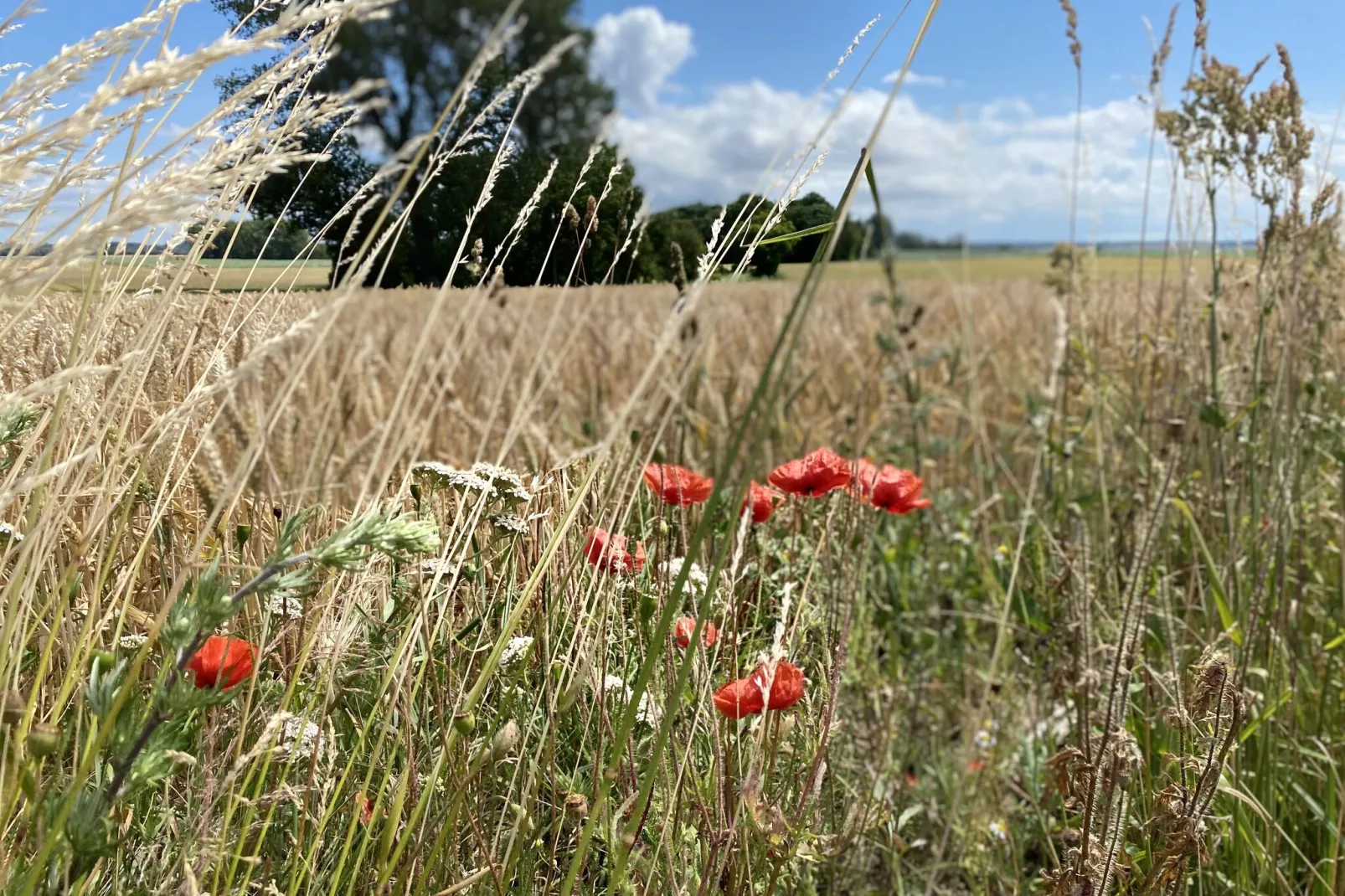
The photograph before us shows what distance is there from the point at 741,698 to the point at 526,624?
0.35m

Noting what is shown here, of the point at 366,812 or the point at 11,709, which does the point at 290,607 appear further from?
the point at 11,709

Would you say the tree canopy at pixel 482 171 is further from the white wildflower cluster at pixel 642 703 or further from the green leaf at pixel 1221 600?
the green leaf at pixel 1221 600

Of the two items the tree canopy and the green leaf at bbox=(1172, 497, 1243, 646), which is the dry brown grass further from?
the green leaf at bbox=(1172, 497, 1243, 646)

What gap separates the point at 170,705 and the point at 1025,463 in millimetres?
3710

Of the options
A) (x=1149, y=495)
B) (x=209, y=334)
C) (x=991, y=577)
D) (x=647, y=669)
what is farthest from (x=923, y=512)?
(x=647, y=669)

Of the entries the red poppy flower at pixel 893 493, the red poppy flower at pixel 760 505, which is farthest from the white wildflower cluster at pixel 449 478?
the red poppy flower at pixel 893 493

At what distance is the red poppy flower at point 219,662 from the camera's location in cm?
87

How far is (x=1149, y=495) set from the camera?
2.07 meters

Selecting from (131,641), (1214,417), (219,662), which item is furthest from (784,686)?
(1214,417)

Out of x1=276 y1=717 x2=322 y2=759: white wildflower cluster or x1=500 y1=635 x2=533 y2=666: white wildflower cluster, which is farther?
x1=500 y1=635 x2=533 y2=666: white wildflower cluster

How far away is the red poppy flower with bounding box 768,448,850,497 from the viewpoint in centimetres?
133

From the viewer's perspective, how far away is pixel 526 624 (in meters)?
1.25

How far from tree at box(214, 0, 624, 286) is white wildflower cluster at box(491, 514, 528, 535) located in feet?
1.14

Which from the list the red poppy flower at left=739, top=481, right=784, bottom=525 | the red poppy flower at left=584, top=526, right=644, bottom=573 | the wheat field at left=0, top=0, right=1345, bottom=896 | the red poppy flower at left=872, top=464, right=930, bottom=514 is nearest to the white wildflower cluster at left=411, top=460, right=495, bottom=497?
the wheat field at left=0, top=0, right=1345, bottom=896
